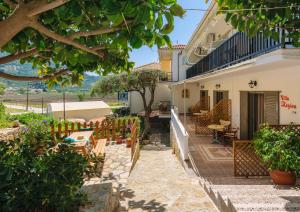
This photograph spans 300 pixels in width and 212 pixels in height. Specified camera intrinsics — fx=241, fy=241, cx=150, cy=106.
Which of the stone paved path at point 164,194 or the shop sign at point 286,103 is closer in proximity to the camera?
the stone paved path at point 164,194

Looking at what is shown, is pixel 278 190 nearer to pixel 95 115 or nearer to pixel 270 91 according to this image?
pixel 270 91

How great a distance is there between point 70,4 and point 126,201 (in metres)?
4.69

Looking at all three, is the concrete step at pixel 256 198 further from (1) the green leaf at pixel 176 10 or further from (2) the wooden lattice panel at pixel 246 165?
(1) the green leaf at pixel 176 10

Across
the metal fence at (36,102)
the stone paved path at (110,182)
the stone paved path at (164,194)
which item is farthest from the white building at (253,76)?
the metal fence at (36,102)

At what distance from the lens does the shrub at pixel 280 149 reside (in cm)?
597

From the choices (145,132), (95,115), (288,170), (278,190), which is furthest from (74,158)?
(95,115)

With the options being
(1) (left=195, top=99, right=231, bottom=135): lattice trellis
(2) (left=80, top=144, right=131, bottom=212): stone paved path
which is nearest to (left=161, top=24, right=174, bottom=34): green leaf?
(2) (left=80, top=144, right=131, bottom=212): stone paved path

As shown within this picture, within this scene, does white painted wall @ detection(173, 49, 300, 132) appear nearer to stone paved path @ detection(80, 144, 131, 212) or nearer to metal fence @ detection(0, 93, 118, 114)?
stone paved path @ detection(80, 144, 131, 212)

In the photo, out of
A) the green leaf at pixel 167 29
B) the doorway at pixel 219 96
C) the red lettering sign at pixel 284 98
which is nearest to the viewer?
the green leaf at pixel 167 29

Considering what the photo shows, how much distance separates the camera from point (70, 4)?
269 cm

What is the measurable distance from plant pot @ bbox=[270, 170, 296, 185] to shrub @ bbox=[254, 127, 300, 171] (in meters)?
0.12

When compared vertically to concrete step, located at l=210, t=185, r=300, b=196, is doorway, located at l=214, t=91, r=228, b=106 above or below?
above

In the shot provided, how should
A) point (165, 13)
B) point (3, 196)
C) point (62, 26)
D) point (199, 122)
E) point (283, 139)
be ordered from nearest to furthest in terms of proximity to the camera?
point (165, 13)
point (3, 196)
point (62, 26)
point (283, 139)
point (199, 122)

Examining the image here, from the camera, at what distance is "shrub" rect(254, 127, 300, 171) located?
19.6ft
